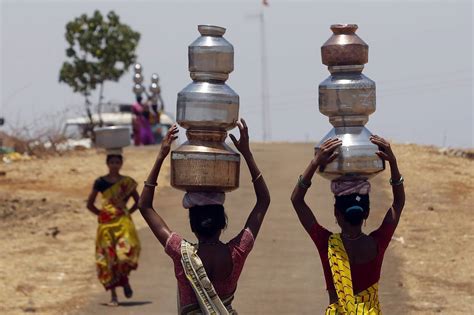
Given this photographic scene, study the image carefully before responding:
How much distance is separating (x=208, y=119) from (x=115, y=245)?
631 centimetres

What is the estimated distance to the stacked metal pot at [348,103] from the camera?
5938 millimetres

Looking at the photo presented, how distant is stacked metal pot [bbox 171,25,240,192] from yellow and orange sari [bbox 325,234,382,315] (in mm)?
639

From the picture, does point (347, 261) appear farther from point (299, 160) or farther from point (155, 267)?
point (299, 160)

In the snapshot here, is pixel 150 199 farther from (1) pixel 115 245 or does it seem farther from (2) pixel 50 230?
(2) pixel 50 230

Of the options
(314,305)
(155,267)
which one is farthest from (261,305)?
(155,267)

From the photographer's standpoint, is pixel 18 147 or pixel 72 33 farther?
pixel 72 33

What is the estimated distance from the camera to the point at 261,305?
11.6 metres

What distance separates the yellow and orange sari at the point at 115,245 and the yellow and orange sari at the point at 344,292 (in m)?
6.13

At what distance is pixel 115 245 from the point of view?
11984 mm

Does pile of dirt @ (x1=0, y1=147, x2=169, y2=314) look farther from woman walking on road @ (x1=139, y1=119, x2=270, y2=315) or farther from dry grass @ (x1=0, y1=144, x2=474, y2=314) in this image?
woman walking on road @ (x1=139, y1=119, x2=270, y2=315)

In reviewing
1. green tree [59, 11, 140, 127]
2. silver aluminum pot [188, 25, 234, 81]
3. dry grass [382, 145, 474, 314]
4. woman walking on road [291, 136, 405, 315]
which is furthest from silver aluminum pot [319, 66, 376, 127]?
green tree [59, 11, 140, 127]

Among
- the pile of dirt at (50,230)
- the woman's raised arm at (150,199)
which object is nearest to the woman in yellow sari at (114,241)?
the pile of dirt at (50,230)

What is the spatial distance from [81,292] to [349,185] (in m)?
7.50

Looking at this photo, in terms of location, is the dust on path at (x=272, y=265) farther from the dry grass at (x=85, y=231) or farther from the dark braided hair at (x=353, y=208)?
the dark braided hair at (x=353, y=208)
